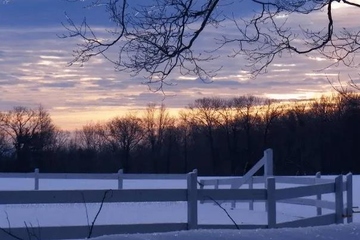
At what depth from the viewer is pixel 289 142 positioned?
6475 centimetres

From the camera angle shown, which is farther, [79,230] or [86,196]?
[86,196]

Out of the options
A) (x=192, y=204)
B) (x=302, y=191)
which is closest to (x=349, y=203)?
(x=302, y=191)

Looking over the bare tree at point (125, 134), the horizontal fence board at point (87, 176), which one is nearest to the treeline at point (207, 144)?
the bare tree at point (125, 134)

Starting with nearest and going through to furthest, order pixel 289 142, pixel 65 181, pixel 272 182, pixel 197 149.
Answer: pixel 272 182 → pixel 65 181 → pixel 289 142 → pixel 197 149

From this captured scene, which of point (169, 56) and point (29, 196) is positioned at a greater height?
point (169, 56)

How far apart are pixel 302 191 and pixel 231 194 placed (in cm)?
173

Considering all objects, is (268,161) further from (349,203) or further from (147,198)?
(147,198)

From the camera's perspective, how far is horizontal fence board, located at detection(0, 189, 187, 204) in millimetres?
9688

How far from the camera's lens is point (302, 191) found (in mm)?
12586

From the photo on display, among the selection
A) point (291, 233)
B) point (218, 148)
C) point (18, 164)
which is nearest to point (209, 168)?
point (218, 148)

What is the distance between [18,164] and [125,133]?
17.8 m

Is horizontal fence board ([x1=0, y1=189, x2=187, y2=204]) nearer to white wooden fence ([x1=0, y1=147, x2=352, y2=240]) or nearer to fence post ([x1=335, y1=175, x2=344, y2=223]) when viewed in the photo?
white wooden fence ([x1=0, y1=147, x2=352, y2=240])

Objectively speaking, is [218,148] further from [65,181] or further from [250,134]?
[65,181]

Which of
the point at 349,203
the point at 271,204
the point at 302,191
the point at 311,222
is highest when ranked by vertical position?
the point at 302,191
